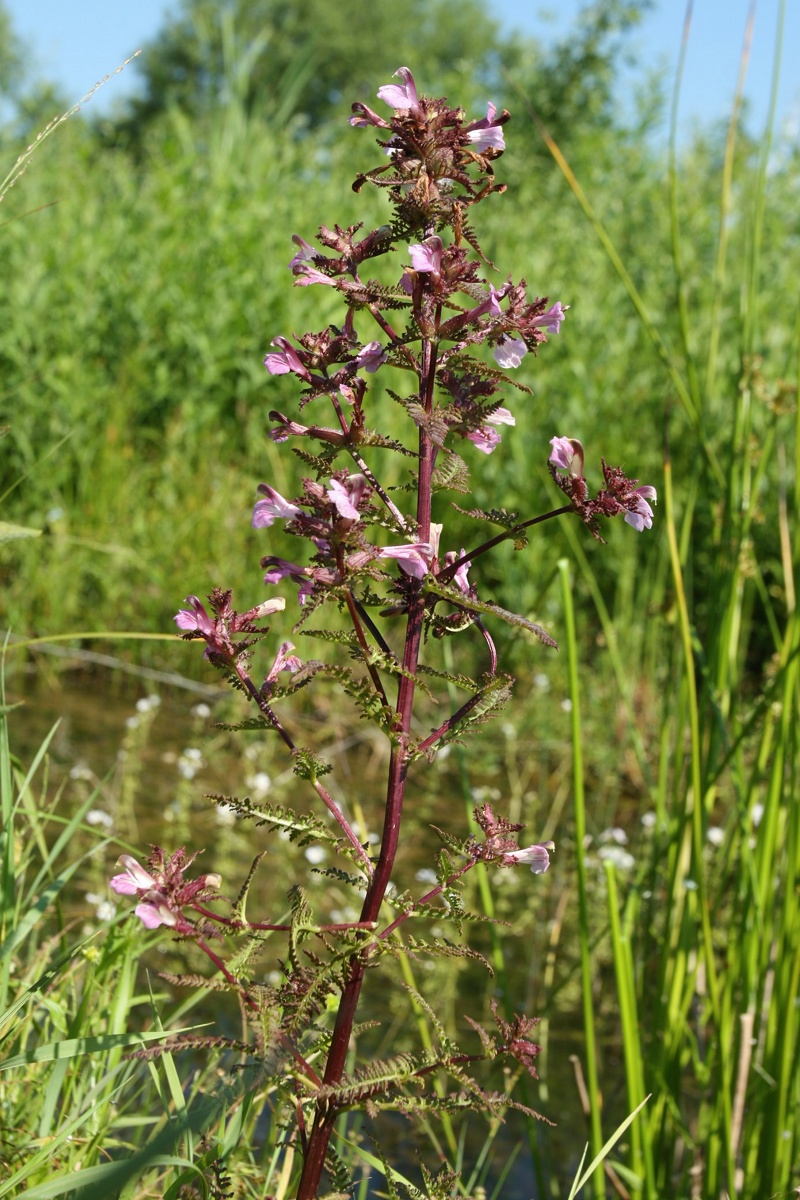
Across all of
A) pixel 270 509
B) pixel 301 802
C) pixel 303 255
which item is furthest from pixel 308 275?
pixel 301 802

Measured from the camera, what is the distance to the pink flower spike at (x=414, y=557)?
38.7 inches

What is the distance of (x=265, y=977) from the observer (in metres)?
2.67

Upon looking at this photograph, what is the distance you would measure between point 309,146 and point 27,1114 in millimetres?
7922

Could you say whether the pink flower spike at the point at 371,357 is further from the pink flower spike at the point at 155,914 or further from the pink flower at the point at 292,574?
the pink flower spike at the point at 155,914

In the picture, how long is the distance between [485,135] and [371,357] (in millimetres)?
234

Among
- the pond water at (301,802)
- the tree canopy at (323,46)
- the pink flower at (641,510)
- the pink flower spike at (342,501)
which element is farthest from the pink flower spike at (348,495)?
the tree canopy at (323,46)

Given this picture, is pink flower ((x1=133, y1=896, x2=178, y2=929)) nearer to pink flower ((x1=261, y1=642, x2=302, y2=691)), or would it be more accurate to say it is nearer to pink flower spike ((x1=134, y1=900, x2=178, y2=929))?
pink flower spike ((x1=134, y1=900, x2=178, y2=929))

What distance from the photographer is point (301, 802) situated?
3.62 metres

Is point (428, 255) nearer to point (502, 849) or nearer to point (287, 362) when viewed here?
point (287, 362)

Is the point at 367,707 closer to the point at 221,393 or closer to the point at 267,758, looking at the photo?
the point at 267,758

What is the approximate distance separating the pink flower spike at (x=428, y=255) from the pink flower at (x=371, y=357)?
9cm

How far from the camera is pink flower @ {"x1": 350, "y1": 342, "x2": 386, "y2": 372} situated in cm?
105

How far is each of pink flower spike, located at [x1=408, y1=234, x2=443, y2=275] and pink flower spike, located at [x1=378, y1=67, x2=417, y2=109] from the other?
127 millimetres

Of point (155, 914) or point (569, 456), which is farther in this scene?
point (569, 456)
